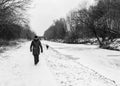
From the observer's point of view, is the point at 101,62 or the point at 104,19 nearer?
the point at 101,62

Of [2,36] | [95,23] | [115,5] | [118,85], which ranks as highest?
[115,5]

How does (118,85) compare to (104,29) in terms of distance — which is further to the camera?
(104,29)

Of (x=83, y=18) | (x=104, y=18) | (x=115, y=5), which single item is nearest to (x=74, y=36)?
(x=83, y=18)

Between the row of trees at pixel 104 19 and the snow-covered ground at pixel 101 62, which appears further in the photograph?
the row of trees at pixel 104 19

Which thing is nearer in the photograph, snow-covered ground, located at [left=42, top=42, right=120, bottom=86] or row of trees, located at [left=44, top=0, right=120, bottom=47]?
snow-covered ground, located at [left=42, top=42, right=120, bottom=86]

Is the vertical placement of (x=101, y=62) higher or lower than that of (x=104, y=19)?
lower

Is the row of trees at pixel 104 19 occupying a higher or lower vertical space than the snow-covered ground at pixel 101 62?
higher

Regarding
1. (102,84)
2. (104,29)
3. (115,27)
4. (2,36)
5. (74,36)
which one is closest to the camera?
(102,84)

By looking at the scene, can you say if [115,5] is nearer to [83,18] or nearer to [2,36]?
[83,18]

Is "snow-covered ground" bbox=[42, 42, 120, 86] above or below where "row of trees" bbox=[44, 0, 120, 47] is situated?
below

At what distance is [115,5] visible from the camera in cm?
2253

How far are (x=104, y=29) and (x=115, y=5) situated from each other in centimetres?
840

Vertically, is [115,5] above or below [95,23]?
above

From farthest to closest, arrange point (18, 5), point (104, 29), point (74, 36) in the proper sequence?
1. point (74, 36)
2. point (104, 29)
3. point (18, 5)
